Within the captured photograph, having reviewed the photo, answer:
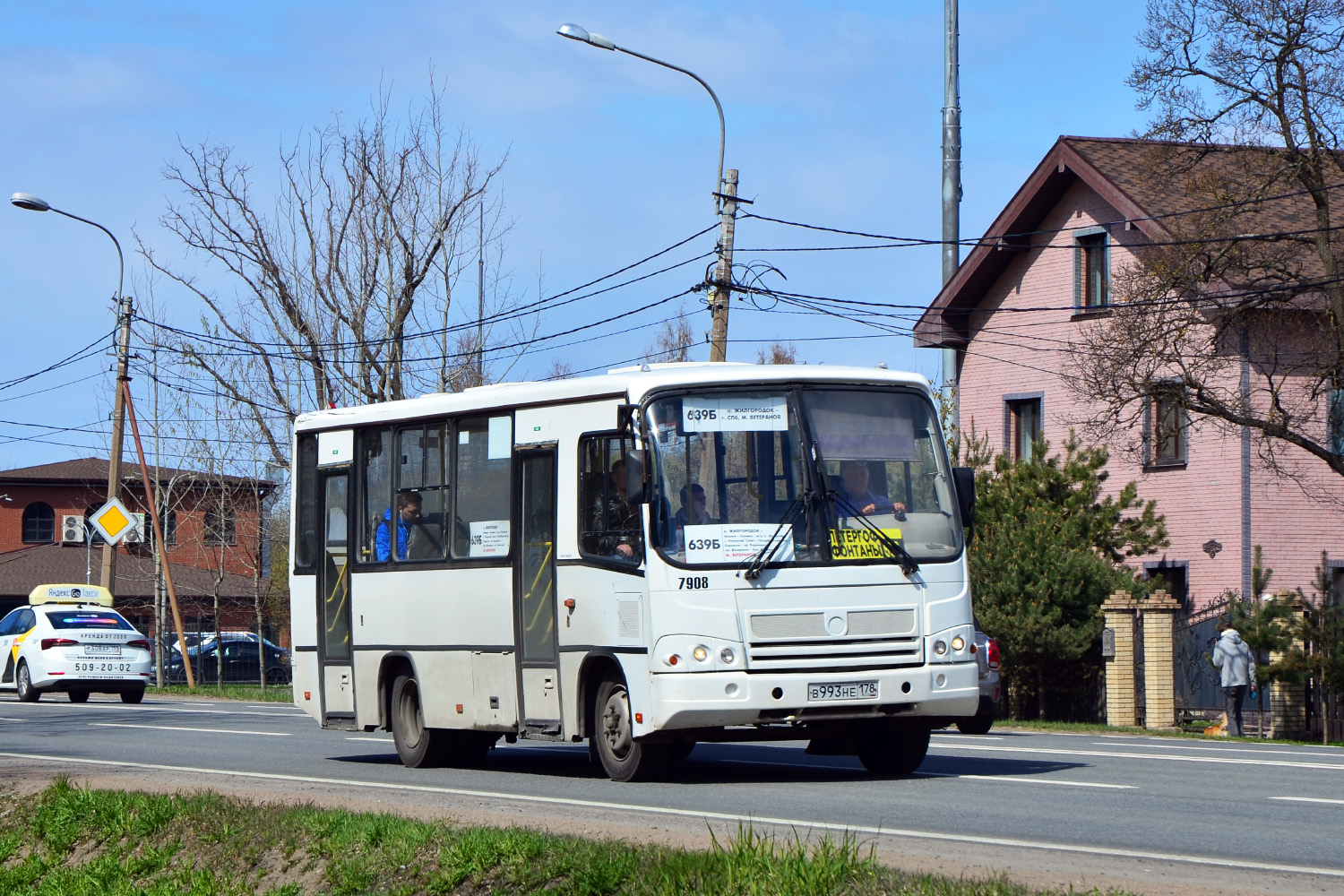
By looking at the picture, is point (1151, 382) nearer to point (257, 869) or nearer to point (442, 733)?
point (442, 733)

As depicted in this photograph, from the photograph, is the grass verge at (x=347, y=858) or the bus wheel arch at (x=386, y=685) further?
the bus wheel arch at (x=386, y=685)

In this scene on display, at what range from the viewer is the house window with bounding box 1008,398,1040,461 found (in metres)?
37.2

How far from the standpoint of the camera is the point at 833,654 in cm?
1319

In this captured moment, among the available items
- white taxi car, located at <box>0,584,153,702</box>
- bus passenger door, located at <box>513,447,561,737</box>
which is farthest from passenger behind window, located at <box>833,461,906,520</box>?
white taxi car, located at <box>0,584,153,702</box>

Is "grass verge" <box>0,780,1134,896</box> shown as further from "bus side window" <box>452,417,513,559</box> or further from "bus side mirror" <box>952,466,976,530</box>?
"bus side mirror" <box>952,466,976,530</box>

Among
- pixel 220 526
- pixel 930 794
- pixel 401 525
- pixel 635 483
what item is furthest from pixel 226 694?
pixel 930 794

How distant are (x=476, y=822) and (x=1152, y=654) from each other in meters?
19.4

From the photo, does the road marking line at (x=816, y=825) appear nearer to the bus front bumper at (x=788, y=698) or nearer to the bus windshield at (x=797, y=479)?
the bus front bumper at (x=788, y=698)

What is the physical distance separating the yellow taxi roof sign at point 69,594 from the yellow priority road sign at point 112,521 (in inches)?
73.7

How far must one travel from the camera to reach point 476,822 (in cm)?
1048

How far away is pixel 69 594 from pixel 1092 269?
19618mm

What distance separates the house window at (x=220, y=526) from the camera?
49.2 meters

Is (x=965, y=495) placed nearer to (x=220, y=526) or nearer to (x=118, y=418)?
(x=118, y=418)

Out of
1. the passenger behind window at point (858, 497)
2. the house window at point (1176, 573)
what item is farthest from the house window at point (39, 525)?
the passenger behind window at point (858, 497)
